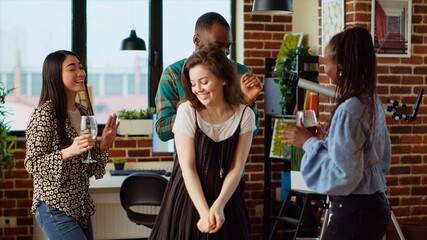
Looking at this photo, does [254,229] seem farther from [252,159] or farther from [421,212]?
[421,212]

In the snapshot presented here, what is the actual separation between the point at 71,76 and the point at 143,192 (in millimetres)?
1731

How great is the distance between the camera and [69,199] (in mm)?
3641

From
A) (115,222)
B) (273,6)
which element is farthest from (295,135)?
(115,222)

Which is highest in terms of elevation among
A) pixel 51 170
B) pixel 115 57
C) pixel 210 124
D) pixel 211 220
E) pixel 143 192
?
pixel 115 57

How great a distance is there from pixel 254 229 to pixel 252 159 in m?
0.65

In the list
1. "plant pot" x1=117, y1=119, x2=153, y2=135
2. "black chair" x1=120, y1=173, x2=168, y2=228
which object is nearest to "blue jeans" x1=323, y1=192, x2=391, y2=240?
"black chair" x1=120, y1=173, x2=168, y2=228

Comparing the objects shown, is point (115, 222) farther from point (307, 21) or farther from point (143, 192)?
point (307, 21)

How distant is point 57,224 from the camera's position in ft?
11.8

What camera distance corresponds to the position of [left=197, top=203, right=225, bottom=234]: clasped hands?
9.64ft

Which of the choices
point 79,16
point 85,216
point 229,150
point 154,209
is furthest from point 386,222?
point 79,16

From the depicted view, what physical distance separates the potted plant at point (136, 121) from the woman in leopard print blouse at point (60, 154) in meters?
2.88

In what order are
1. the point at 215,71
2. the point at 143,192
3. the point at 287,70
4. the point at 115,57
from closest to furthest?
the point at 215,71 → the point at 143,192 → the point at 287,70 → the point at 115,57

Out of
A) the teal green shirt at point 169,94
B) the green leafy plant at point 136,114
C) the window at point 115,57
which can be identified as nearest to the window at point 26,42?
the window at point 115,57

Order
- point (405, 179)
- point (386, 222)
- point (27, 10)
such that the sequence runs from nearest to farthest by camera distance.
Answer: point (386, 222) → point (405, 179) → point (27, 10)
